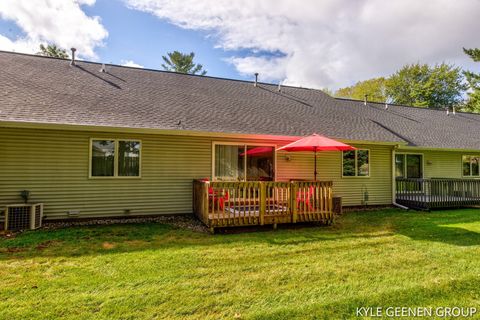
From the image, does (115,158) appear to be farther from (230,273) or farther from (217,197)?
(230,273)

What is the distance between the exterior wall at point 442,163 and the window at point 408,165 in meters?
0.19

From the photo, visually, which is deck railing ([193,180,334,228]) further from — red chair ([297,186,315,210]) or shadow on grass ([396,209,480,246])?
shadow on grass ([396,209,480,246])

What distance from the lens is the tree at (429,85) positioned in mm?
29938

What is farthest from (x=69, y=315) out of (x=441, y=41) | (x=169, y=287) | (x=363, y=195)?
(x=441, y=41)

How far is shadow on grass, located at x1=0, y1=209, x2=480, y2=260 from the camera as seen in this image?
4688mm

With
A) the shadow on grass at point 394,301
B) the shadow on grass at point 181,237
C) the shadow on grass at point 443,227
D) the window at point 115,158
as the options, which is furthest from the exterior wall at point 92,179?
the shadow on grass at point 394,301

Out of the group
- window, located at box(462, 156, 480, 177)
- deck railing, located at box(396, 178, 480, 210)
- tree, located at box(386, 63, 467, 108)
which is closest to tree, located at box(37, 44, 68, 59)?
deck railing, located at box(396, 178, 480, 210)

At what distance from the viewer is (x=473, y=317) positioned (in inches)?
104

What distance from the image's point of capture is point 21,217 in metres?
6.04

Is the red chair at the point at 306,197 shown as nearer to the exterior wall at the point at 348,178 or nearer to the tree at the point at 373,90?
the exterior wall at the point at 348,178

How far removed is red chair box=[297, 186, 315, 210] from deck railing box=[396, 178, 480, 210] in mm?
5101

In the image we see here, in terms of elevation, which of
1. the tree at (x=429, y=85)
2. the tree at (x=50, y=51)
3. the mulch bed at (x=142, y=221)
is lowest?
the mulch bed at (x=142, y=221)

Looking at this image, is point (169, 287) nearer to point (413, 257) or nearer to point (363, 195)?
point (413, 257)

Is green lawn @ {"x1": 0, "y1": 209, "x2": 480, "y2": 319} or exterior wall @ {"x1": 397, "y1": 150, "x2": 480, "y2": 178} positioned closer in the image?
green lawn @ {"x1": 0, "y1": 209, "x2": 480, "y2": 319}
